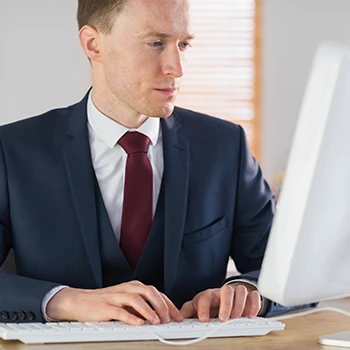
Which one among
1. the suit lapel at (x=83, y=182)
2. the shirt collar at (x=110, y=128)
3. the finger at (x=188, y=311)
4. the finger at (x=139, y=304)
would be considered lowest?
the finger at (x=188, y=311)

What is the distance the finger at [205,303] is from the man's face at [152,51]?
0.46 m

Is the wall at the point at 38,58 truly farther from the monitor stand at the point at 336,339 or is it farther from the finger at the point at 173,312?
the monitor stand at the point at 336,339

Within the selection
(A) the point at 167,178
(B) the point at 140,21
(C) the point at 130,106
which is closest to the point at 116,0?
(B) the point at 140,21

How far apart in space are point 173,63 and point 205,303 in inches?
23.0

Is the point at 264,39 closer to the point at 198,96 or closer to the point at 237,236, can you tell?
the point at 198,96

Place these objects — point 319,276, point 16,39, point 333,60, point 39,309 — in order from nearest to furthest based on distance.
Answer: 1. point 333,60
2. point 319,276
3. point 39,309
4. point 16,39

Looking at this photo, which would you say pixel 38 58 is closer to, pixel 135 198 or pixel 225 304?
pixel 135 198

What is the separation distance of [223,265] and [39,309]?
61 centimetres

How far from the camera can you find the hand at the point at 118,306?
1.62 meters

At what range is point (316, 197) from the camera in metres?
1.28

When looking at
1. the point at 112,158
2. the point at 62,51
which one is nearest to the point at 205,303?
the point at 112,158

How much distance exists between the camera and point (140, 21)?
2029 mm

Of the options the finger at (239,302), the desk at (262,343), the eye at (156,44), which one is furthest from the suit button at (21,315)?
the eye at (156,44)

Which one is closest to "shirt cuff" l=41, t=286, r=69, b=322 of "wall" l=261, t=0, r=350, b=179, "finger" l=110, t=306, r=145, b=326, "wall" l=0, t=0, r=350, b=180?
"finger" l=110, t=306, r=145, b=326
